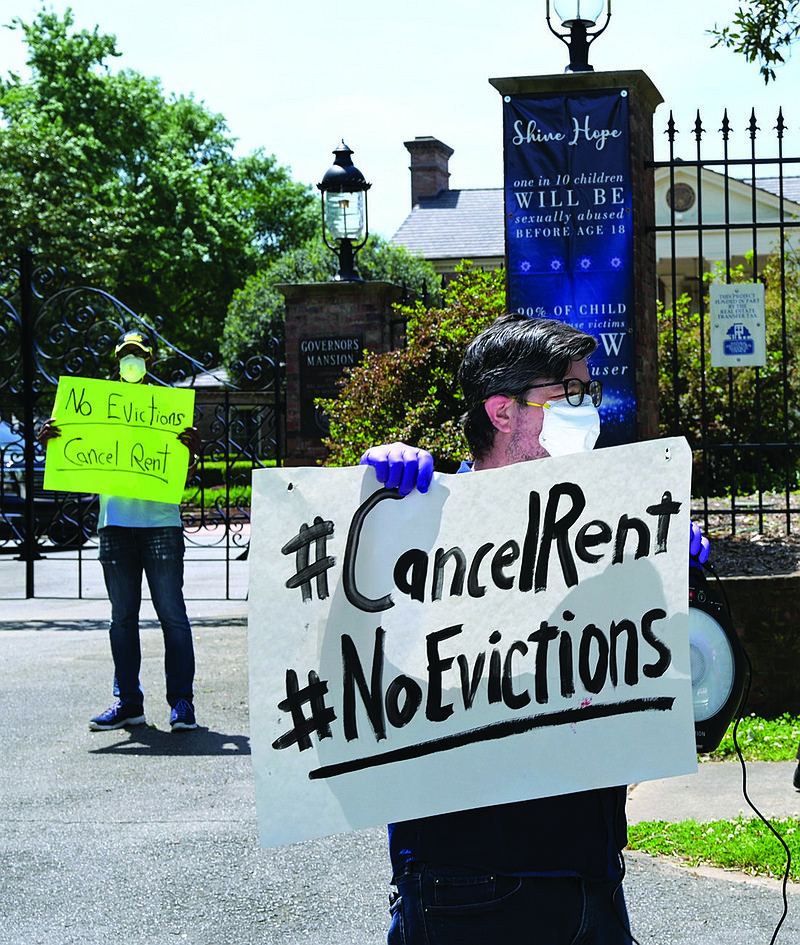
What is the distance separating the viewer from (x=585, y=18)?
7117 millimetres

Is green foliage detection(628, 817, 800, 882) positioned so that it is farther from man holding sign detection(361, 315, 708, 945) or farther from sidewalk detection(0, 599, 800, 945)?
man holding sign detection(361, 315, 708, 945)

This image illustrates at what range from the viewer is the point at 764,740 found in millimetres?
6059

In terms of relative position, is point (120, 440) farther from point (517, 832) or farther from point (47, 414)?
point (47, 414)

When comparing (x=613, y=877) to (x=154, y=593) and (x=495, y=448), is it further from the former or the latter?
(x=154, y=593)

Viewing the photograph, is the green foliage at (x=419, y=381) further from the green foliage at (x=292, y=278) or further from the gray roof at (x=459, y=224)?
the gray roof at (x=459, y=224)

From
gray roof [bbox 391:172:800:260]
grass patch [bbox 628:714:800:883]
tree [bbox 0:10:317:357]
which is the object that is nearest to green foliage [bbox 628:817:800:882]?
grass patch [bbox 628:714:800:883]

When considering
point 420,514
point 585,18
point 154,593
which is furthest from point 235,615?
point 420,514

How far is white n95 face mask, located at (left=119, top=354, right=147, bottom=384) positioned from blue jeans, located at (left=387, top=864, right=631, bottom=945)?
5.25 metres

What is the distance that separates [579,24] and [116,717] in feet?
15.2

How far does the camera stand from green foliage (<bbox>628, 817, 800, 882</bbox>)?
4.43m

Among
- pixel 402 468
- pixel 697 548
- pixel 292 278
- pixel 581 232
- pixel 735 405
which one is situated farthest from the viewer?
pixel 292 278

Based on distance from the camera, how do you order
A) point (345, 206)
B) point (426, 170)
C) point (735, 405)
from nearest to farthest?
point (345, 206), point (735, 405), point (426, 170)

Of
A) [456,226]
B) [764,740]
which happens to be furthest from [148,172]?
[764,740]

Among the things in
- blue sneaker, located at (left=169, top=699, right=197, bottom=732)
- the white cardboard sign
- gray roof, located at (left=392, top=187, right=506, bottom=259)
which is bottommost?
blue sneaker, located at (left=169, top=699, right=197, bottom=732)
